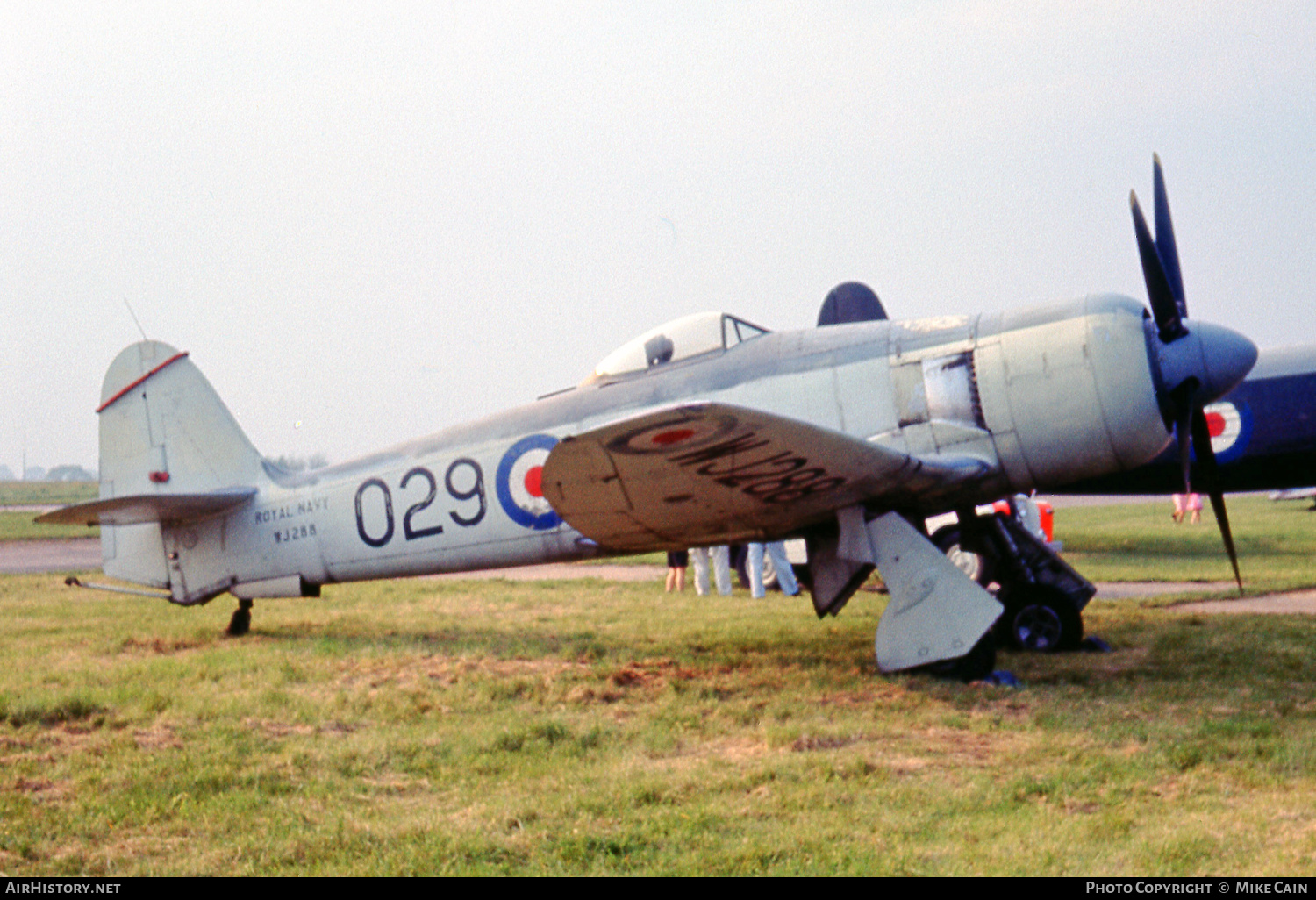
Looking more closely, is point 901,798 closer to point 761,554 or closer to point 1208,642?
point 1208,642

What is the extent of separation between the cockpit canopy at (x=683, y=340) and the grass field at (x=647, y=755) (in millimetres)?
2079

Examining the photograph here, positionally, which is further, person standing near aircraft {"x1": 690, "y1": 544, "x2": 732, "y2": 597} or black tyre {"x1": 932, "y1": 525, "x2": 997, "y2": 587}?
person standing near aircraft {"x1": 690, "y1": 544, "x2": 732, "y2": 597}

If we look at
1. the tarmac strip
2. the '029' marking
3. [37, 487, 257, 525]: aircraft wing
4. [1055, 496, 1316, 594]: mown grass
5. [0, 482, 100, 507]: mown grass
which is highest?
[0, 482, 100, 507]: mown grass

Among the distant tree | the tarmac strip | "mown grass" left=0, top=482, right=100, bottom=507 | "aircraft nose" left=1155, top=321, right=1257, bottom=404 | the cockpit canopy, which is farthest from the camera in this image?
the distant tree

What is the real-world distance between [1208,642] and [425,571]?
222 inches

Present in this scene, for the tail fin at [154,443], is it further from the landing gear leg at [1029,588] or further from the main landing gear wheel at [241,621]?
the landing gear leg at [1029,588]

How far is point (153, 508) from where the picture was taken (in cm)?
781

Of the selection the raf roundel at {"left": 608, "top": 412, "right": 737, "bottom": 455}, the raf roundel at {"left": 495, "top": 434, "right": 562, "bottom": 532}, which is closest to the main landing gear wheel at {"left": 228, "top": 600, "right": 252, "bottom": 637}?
the raf roundel at {"left": 495, "top": 434, "right": 562, "bottom": 532}

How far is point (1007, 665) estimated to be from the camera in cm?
673

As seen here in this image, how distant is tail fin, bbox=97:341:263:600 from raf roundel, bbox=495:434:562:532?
8.71 ft

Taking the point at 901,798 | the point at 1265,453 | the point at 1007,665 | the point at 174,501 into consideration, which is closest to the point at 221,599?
the point at 174,501

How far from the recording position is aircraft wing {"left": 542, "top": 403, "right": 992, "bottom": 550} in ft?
16.0

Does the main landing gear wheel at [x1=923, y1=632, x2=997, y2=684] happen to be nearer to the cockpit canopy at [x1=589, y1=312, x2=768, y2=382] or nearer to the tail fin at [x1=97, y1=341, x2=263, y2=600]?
the cockpit canopy at [x1=589, y1=312, x2=768, y2=382]

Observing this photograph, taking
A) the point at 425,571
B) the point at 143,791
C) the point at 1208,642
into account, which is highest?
the point at 425,571
